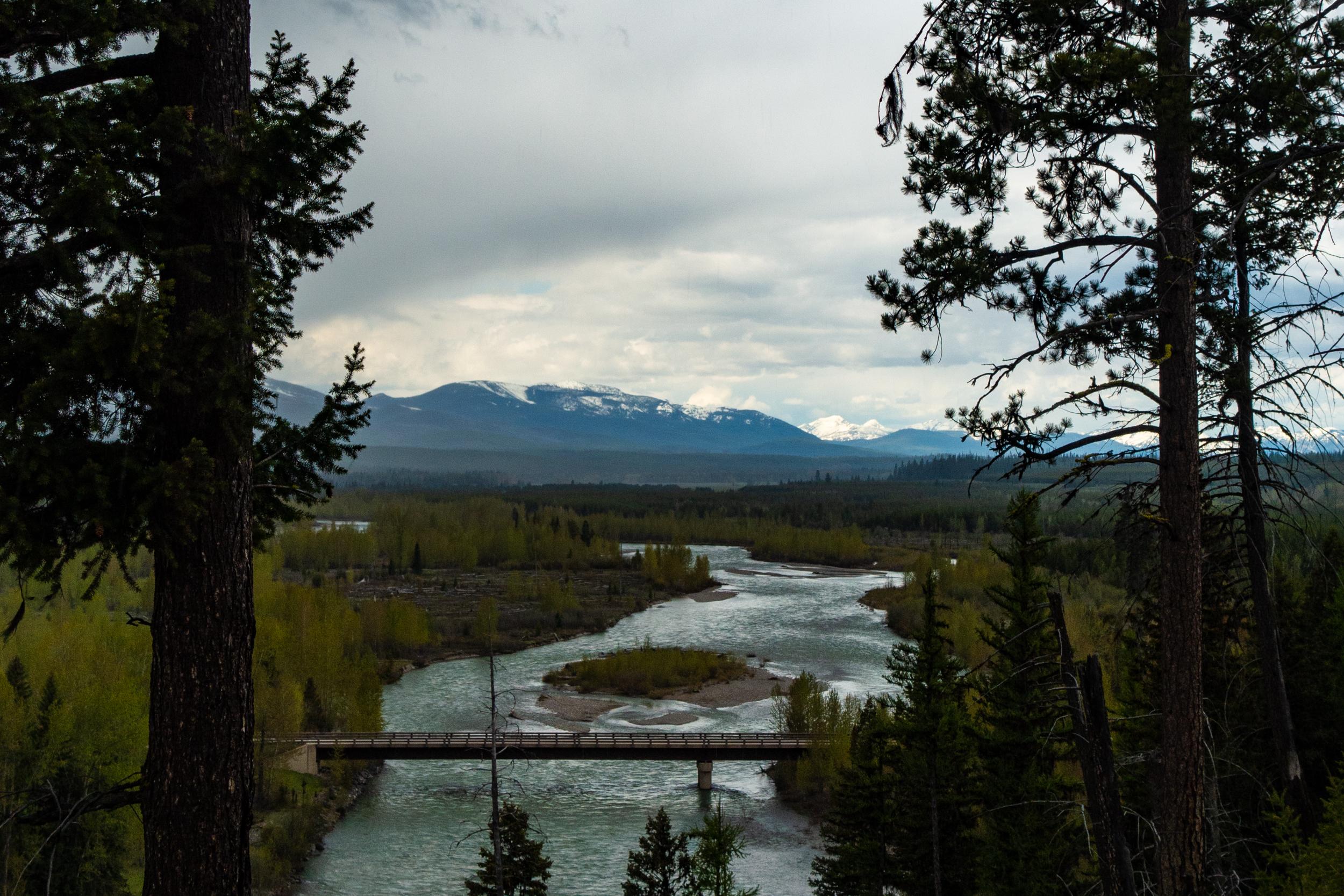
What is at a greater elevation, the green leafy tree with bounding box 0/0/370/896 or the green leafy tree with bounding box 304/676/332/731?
the green leafy tree with bounding box 0/0/370/896

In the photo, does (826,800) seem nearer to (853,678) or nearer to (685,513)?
(853,678)

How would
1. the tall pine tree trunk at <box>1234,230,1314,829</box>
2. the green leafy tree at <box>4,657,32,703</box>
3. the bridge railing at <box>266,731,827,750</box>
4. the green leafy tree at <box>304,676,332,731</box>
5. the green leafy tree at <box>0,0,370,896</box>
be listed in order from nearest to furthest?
the green leafy tree at <box>0,0,370,896</box>, the tall pine tree trunk at <box>1234,230,1314,829</box>, the green leafy tree at <box>4,657,32,703</box>, the bridge railing at <box>266,731,827,750</box>, the green leafy tree at <box>304,676,332,731</box>

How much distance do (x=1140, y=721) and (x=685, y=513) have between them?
13392 centimetres

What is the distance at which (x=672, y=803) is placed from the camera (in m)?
30.3

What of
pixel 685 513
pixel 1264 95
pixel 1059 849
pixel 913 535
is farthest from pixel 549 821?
pixel 685 513

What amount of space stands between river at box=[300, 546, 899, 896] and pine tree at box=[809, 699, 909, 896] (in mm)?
5252

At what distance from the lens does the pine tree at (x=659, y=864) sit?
18703 mm

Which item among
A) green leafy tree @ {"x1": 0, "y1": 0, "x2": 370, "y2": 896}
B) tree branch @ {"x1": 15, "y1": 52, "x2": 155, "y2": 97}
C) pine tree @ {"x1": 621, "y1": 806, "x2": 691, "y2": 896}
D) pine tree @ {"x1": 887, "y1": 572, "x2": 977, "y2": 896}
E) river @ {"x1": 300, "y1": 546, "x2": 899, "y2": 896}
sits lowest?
river @ {"x1": 300, "y1": 546, "x2": 899, "y2": 896}

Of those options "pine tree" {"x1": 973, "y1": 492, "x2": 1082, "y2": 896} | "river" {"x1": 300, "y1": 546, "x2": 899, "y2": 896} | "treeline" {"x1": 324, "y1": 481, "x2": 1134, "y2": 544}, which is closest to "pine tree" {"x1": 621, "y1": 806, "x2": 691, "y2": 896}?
"river" {"x1": 300, "y1": 546, "x2": 899, "y2": 896}

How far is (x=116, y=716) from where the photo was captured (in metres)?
25.0

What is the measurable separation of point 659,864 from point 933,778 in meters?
5.75

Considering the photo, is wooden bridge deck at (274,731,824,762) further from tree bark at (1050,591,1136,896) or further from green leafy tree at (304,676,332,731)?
tree bark at (1050,591,1136,896)

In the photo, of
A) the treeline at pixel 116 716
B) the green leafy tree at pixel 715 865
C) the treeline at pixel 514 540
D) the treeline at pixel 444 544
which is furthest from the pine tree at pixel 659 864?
the treeline at pixel 444 544

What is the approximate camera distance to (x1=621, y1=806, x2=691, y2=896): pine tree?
18703 mm
